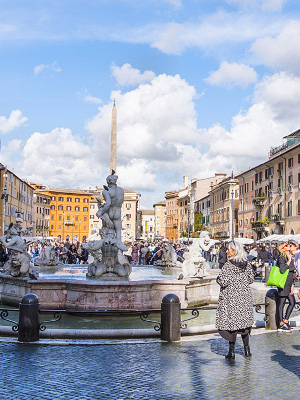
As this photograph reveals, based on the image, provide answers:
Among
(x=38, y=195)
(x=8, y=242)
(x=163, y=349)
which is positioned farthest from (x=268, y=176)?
(x=38, y=195)

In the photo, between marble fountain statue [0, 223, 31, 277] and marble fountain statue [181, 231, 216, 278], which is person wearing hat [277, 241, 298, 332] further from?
marble fountain statue [0, 223, 31, 277]

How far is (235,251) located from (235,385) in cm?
193

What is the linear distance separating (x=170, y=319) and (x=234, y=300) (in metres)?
1.50

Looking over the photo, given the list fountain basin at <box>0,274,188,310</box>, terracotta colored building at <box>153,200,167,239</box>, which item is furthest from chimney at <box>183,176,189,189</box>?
fountain basin at <box>0,274,188,310</box>

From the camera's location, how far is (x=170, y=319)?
328 inches

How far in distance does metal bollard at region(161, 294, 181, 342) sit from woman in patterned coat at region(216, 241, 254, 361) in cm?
119

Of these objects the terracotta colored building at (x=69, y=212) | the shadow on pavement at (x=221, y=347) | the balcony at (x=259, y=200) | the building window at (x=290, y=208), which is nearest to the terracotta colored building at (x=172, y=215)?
the terracotta colored building at (x=69, y=212)

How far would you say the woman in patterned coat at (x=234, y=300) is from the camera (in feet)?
23.4

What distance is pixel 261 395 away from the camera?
18.4 ft

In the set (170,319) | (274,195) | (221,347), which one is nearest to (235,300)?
(221,347)

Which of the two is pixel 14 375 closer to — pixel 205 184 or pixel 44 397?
pixel 44 397

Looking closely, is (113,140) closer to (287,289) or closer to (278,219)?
(278,219)

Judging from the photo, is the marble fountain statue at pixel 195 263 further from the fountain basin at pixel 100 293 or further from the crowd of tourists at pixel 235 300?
the crowd of tourists at pixel 235 300

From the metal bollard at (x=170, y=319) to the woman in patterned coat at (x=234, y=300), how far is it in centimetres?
119
